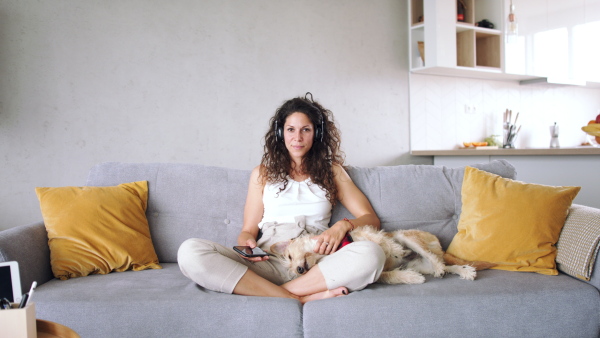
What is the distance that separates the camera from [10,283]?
1.10 metres

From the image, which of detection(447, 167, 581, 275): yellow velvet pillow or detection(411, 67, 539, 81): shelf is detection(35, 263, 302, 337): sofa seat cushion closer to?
detection(447, 167, 581, 275): yellow velvet pillow

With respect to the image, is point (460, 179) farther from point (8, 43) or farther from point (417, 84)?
point (8, 43)

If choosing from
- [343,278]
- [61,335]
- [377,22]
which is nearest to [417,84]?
[377,22]

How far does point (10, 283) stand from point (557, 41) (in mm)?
5215

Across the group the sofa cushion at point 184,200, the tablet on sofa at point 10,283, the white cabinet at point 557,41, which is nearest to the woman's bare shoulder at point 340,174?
the sofa cushion at point 184,200

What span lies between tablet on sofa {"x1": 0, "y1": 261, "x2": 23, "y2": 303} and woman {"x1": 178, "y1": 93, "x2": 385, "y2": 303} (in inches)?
30.4

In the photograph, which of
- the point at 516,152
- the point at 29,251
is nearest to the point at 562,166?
the point at 516,152

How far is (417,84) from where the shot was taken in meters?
4.67

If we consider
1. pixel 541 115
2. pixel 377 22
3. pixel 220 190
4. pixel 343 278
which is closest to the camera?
pixel 343 278

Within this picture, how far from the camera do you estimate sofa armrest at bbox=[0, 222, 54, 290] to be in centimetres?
183

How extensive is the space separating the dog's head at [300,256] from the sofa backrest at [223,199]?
402mm

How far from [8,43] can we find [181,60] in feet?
3.56

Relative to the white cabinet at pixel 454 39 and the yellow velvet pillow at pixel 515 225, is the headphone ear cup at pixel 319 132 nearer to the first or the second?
the yellow velvet pillow at pixel 515 225

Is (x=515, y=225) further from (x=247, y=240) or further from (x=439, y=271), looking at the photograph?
(x=247, y=240)
